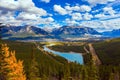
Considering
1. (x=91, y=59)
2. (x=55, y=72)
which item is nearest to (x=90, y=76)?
(x=91, y=59)

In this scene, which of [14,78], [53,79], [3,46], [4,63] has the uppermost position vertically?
[3,46]

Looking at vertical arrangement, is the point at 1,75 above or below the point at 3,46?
below

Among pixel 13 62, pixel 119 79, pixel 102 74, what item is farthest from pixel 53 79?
pixel 13 62

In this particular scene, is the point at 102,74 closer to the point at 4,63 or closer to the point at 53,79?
the point at 53,79

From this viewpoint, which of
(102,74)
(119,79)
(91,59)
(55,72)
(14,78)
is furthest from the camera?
(55,72)

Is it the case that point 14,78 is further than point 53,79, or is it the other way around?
point 53,79

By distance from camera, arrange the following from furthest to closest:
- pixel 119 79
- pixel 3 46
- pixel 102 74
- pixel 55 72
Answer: pixel 55 72 < pixel 102 74 < pixel 119 79 < pixel 3 46

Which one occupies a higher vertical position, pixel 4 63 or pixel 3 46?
pixel 3 46

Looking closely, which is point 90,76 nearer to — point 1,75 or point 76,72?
point 1,75

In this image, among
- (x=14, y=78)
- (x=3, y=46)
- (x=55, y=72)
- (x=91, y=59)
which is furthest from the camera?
(x=55, y=72)
